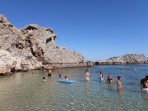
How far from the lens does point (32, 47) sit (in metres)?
93.6

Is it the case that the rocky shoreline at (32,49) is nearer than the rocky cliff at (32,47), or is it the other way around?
the rocky shoreline at (32,49)

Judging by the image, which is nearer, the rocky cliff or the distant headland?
the distant headland

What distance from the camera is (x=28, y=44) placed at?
9462 centimetres

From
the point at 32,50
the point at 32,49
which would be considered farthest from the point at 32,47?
the point at 32,50

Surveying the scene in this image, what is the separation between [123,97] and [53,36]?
294 ft

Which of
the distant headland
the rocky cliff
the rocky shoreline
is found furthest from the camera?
the rocky cliff

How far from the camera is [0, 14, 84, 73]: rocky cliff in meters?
77.4

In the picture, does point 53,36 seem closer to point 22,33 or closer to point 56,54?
point 56,54

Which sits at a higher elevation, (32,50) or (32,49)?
(32,49)

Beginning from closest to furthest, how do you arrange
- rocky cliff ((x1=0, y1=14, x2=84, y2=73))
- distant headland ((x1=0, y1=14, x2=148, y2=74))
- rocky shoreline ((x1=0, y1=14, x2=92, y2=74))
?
distant headland ((x1=0, y1=14, x2=148, y2=74)), rocky shoreline ((x1=0, y1=14, x2=92, y2=74)), rocky cliff ((x1=0, y1=14, x2=84, y2=73))

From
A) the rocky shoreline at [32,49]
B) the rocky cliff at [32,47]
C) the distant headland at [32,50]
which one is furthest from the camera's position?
the rocky cliff at [32,47]

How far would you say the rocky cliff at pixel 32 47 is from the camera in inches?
3049

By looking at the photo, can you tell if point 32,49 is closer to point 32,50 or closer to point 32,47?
point 32,50

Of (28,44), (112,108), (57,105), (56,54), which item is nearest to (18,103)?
(57,105)
